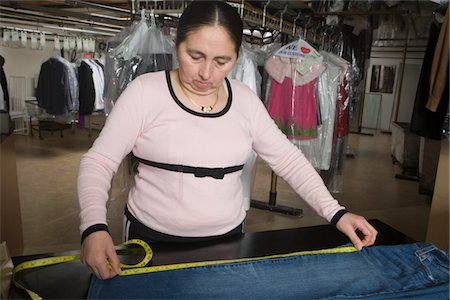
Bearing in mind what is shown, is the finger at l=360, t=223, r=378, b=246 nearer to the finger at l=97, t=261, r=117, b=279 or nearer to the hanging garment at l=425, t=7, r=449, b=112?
the finger at l=97, t=261, r=117, b=279

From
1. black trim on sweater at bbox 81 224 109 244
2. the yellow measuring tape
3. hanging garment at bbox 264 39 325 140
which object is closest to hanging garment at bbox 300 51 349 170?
hanging garment at bbox 264 39 325 140

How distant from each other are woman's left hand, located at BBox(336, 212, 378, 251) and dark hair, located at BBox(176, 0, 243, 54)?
1.68ft

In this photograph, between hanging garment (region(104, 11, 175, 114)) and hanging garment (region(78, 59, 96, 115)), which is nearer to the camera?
hanging garment (region(104, 11, 175, 114))

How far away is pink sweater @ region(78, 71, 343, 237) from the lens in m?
0.94

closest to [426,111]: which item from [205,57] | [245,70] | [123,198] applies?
[245,70]

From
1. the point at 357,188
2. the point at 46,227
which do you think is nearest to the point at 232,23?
the point at 46,227

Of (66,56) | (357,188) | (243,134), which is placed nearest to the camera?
(243,134)

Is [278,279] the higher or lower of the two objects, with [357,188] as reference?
higher

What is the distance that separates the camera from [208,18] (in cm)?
91

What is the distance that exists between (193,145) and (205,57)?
21cm

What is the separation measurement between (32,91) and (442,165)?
6.10 m

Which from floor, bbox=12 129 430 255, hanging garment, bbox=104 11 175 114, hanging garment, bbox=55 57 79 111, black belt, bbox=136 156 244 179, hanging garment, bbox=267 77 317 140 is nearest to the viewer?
black belt, bbox=136 156 244 179

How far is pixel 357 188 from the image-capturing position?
3998 millimetres

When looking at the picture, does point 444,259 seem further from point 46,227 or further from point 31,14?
point 31,14
